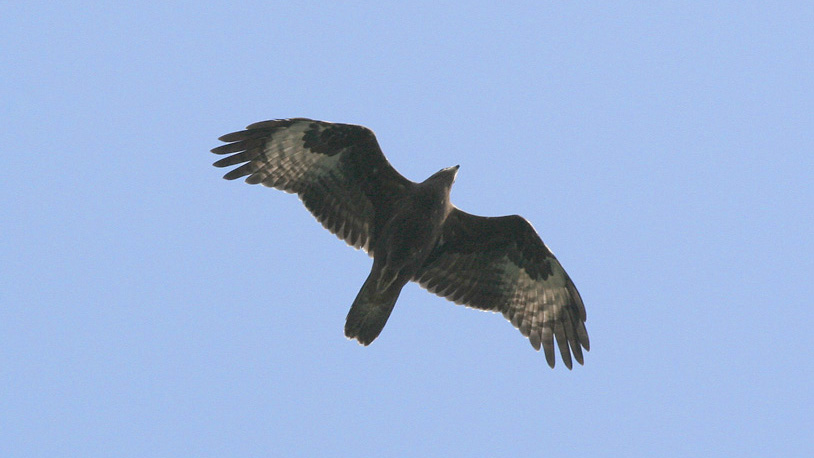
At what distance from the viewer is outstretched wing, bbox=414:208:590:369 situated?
47.3 feet

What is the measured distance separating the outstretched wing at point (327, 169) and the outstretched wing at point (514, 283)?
1036 mm

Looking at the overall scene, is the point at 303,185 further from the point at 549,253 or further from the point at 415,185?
the point at 549,253

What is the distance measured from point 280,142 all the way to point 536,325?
13.6ft

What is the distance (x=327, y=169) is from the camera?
45.9ft

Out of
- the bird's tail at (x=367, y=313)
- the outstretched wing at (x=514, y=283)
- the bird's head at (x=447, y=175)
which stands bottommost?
the bird's tail at (x=367, y=313)

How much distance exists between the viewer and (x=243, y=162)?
45.6 ft

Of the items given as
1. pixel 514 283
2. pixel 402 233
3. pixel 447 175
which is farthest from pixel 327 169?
pixel 514 283

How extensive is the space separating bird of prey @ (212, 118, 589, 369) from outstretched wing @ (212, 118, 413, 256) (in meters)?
0.01

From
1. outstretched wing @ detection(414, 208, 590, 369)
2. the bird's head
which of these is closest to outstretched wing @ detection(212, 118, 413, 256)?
the bird's head

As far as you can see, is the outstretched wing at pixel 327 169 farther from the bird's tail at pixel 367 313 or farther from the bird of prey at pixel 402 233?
the bird's tail at pixel 367 313

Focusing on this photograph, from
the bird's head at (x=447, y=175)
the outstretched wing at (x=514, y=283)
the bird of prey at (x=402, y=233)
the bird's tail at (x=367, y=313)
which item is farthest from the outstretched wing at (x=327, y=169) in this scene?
the outstretched wing at (x=514, y=283)

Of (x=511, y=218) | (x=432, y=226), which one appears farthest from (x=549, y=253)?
(x=432, y=226)

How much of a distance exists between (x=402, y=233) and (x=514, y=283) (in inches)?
Result: 81.1

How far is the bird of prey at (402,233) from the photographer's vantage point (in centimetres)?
1352
